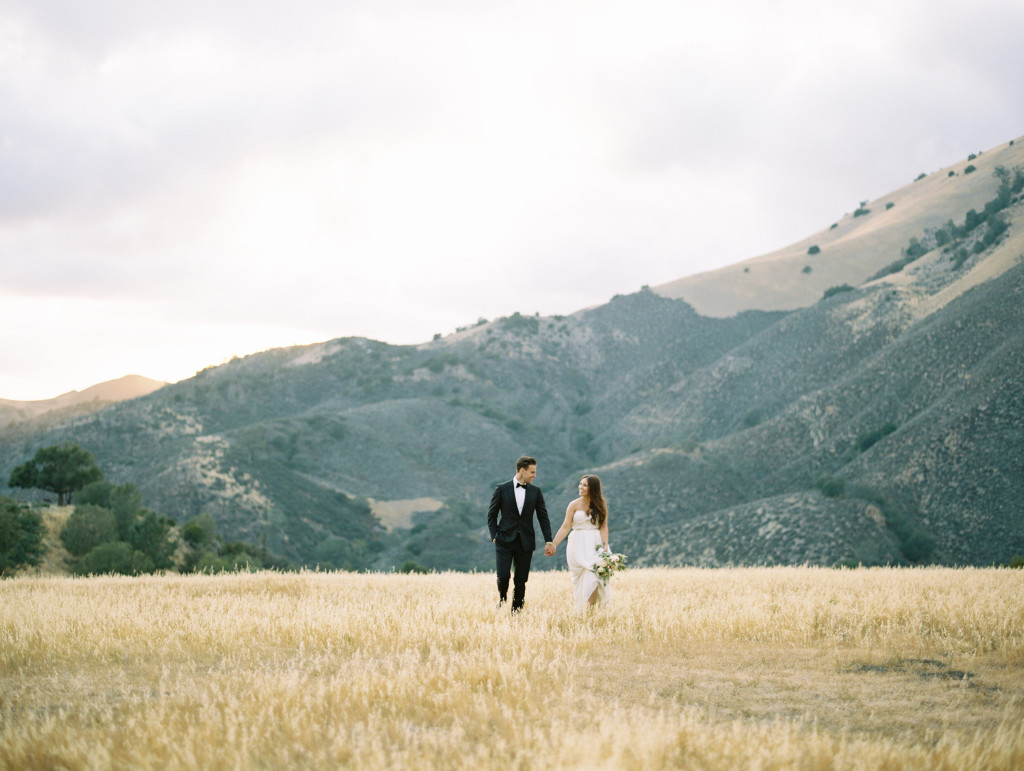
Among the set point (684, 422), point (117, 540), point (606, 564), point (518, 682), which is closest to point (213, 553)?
point (117, 540)

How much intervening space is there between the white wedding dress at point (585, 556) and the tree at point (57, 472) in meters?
50.4

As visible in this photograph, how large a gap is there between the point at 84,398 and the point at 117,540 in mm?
118809

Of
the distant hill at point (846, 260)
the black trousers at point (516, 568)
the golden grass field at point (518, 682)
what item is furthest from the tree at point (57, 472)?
the distant hill at point (846, 260)

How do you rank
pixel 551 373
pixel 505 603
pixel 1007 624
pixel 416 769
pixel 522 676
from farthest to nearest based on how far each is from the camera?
pixel 551 373, pixel 505 603, pixel 1007 624, pixel 522 676, pixel 416 769

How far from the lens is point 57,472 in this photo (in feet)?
166

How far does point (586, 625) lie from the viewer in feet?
30.9

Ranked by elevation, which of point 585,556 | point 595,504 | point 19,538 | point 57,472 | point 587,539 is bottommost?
point 19,538

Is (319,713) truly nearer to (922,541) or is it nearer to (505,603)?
(505,603)

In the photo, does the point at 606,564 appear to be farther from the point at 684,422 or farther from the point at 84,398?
the point at 84,398

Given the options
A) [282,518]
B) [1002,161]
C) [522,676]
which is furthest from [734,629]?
[1002,161]

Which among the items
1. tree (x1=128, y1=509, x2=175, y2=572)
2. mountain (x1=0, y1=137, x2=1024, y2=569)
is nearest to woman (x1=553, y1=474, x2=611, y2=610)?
tree (x1=128, y1=509, x2=175, y2=572)

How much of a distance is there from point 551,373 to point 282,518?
2134 inches

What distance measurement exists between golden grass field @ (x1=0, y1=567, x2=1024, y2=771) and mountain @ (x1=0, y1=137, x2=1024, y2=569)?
33.2m

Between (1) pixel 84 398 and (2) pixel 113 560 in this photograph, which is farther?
(1) pixel 84 398
